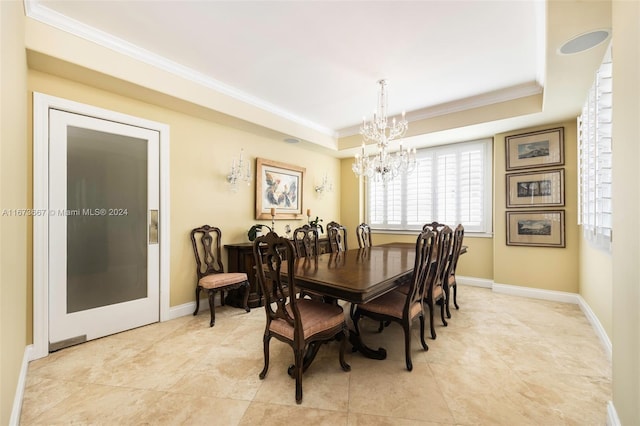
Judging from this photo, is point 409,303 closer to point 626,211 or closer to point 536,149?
point 626,211

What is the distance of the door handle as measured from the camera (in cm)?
297

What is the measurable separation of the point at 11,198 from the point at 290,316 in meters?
1.77

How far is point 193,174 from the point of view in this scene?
3336mm

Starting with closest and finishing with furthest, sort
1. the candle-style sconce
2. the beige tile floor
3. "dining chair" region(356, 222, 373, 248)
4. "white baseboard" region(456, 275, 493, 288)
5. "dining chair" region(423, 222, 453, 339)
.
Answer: the beige tile floor < "dining chair" region(423, 222, 453, 339) < "dining chair" region(356, 222, 373, 248) < the candle-style sconce < "white baseboard" region(456, 275, 493, 288)

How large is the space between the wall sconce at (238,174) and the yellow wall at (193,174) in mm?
70

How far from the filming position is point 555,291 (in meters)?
3.69

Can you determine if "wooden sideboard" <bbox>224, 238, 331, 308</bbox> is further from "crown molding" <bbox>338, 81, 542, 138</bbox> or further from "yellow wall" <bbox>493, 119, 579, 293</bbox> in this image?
"yellow wall" <bbox>493, 119, 579, 293</bbox>

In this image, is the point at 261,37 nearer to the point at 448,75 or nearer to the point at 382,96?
the point at 382,96

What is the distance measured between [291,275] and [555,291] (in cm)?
407

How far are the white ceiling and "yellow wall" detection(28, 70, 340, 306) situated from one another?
556mm

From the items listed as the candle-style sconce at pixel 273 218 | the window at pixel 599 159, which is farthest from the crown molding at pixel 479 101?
the candle-style sconce at pixel 273 218

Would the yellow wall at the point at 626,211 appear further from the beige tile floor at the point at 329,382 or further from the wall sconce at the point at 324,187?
the wall sconce at the point at 324,187

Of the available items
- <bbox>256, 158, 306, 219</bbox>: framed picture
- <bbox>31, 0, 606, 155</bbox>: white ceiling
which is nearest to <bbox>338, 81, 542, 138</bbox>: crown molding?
<bbox>31, 0, 606, 155</bbox>: white ceiling

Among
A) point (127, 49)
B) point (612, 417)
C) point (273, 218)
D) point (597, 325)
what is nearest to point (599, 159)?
point (597, 325)
